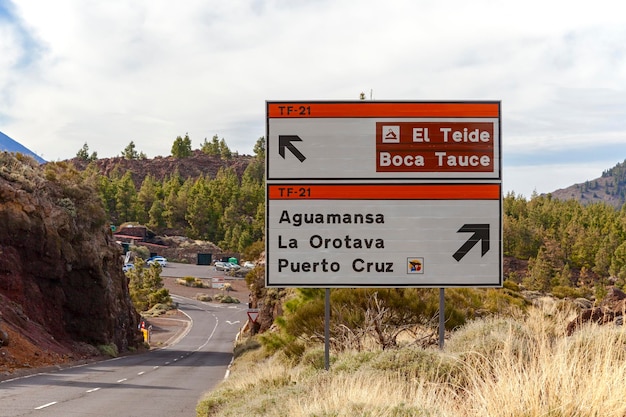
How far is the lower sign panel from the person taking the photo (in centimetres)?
1121

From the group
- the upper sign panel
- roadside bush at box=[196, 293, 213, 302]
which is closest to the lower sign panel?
the upper sign panel

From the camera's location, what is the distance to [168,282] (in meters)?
124

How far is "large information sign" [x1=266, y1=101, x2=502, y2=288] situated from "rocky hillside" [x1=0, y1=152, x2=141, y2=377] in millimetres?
30766

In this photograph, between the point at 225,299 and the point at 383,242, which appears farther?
the point at 225,299

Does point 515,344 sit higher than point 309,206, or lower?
lower

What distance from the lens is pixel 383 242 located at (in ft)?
37.0

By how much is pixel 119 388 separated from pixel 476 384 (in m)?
21.0

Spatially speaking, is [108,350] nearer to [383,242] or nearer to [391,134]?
[383,242]

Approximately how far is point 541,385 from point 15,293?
138 ft

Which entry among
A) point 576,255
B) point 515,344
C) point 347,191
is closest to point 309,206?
point 347,191

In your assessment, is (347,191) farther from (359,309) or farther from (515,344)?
(359,309)

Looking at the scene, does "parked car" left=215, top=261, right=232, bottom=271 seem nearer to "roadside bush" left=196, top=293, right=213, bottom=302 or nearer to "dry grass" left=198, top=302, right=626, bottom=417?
"roadside bush" left=196, top=293, right=213, bottom=302

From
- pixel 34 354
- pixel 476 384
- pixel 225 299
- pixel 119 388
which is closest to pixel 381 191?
pixel 476 384

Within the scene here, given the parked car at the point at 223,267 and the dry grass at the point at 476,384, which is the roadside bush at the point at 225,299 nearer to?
the parked car at the point at 223,267
